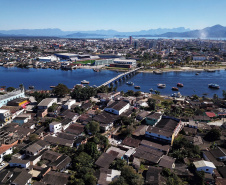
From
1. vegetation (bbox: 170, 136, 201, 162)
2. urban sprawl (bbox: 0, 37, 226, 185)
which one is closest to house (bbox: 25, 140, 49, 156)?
urban sprawl (bbox: 0, 37, 226, 185)

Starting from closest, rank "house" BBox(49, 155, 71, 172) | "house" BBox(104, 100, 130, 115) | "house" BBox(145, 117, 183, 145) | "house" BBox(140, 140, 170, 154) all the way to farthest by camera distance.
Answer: "house" BBox(49, 155, 71, 172)
"house" BBox(140, 140, 170, 154)
"house" BBox(145, 117, 183, 145)
"house" BBox(104, 100, 130, 115)

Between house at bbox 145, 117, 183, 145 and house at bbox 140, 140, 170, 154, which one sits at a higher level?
house at bbox 145, 117, 183, 145

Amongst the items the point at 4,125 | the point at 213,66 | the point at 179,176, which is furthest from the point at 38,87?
the point at 213,66

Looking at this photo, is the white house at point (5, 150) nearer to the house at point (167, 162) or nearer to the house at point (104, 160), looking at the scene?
the house at point (104, 160)

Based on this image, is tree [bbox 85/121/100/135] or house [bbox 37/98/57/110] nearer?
tree [bbox 85/121/100/135]

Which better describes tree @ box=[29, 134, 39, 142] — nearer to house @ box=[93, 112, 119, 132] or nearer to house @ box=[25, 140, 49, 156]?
house @ box=[25, 140, 49, 156]

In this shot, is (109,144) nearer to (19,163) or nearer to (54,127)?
(54,127)
